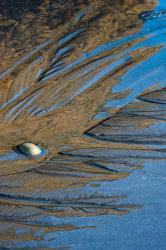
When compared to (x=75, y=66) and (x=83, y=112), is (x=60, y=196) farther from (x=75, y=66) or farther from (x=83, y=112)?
(x=75, y=66)

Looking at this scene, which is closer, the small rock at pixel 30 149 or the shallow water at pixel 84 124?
the shallow water at pixel 84 124

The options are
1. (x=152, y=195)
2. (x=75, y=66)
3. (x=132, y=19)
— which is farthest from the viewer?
(x=132, y=19)

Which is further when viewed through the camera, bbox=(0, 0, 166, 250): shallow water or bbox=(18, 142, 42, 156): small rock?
bbox=(18, 142, 42, 156): small rock

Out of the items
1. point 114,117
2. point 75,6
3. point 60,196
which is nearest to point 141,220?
point 60,196

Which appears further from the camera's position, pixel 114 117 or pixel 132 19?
pixel 132 19
